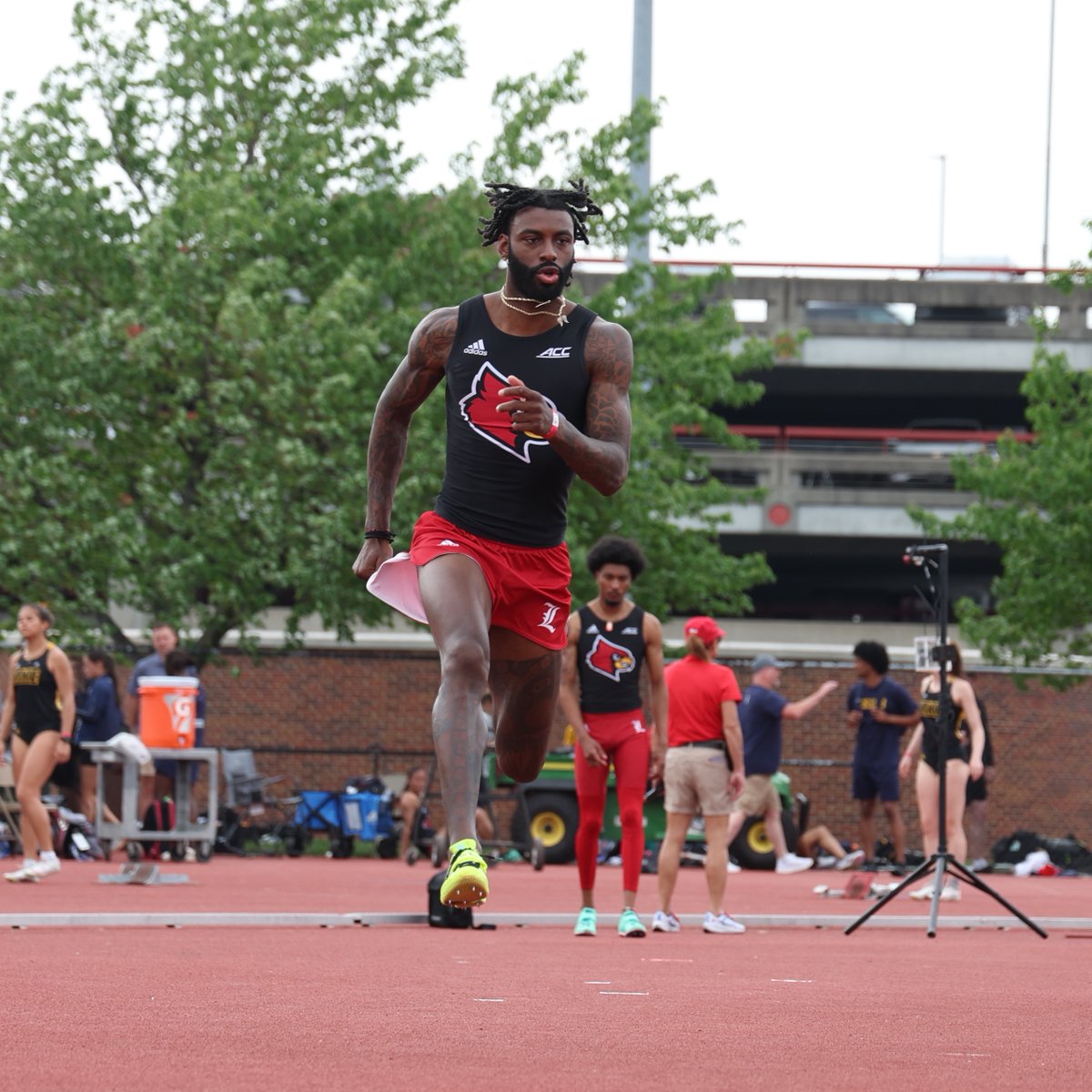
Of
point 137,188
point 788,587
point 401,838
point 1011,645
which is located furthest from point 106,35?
point 788,587

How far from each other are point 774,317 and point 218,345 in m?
24.4

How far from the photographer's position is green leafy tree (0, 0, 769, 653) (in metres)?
26.1

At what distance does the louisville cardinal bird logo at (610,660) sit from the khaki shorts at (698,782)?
104 centimetres

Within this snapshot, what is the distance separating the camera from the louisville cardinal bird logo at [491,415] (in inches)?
261

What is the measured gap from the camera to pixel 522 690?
6758 mm

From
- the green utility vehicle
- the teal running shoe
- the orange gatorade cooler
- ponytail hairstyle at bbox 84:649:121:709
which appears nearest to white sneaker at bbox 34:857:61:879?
the orange gatorade cooler

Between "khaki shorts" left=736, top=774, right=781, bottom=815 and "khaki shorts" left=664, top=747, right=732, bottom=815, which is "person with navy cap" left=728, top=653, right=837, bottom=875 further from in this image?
"khaki shorts" left=664, top=747, right=732, bottom=815

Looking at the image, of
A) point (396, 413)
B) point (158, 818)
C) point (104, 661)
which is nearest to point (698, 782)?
point (396, 413)

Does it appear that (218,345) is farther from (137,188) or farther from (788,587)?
(788,587)

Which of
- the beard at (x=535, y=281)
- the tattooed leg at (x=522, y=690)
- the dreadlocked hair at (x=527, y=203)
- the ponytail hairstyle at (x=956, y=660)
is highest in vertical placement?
the dreadlocked hair at (x=527, y=203)

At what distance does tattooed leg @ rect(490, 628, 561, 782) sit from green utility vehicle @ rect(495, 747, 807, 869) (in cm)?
1558

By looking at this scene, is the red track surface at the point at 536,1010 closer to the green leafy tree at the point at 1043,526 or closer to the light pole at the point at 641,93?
the green leafy tree at the point at 1043,526

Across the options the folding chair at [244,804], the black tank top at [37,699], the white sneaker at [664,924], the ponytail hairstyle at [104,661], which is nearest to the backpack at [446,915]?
the white sneaker at [664,924]

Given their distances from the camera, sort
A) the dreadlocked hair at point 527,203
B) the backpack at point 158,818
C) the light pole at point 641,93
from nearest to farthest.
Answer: the dreadlocked hair at point 527,203, the backpack at point 158,818, the light pole at point 641,93
